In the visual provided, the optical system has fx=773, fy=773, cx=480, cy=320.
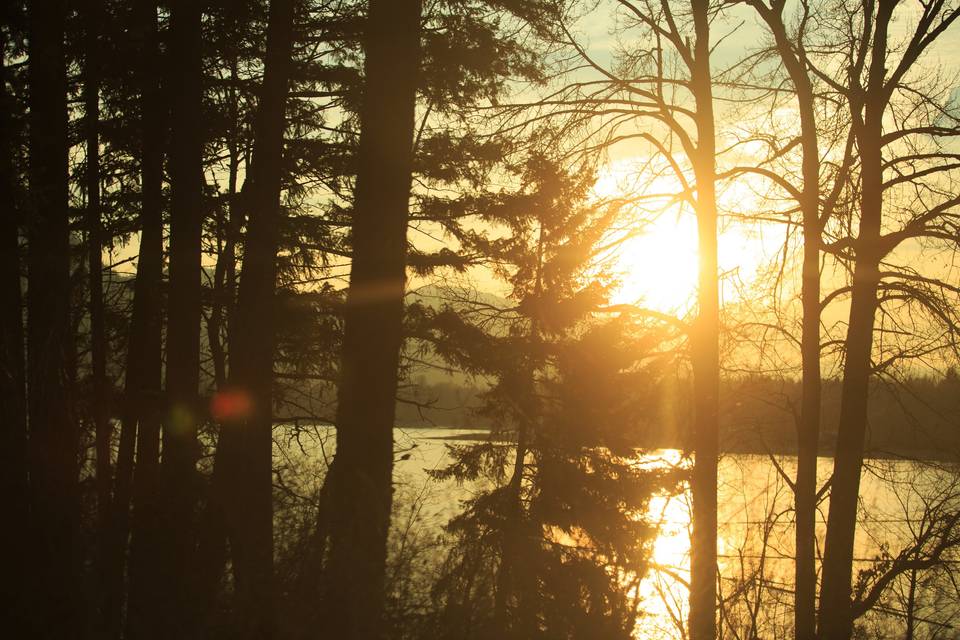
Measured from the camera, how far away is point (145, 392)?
8383 millimetres

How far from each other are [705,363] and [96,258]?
310 inches

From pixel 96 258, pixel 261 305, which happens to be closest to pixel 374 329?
pixel 261 305

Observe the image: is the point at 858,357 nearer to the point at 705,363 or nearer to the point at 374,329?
the point at 705,363

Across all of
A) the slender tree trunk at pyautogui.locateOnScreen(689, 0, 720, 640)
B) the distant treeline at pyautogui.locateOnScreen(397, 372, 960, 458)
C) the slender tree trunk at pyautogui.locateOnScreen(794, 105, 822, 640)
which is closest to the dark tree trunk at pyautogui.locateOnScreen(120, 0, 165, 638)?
the distant treeline at pyautogui.locateOnScreen(397, 372, 960, 458)

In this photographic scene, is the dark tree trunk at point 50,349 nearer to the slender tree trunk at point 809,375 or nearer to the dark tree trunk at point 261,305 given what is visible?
the dark tree trunk at point 261,305

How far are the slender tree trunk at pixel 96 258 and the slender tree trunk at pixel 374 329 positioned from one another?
2614mm

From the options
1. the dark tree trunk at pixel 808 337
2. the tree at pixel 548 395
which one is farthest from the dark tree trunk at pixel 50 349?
the dark tree trunk at pixel 808 337

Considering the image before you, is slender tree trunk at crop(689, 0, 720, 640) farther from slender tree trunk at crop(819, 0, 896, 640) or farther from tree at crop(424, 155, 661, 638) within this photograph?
tree at crop(424, 155, 661, 638)

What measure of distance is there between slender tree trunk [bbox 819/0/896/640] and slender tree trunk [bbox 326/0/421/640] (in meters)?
8.44

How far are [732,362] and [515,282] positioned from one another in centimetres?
622

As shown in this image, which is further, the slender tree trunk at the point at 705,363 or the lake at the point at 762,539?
the lake at the point at 762,539

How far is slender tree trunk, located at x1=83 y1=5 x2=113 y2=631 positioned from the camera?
781 centimetres

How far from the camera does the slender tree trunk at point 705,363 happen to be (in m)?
9.78

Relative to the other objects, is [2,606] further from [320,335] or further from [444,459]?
[444,459]
